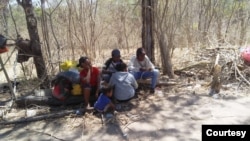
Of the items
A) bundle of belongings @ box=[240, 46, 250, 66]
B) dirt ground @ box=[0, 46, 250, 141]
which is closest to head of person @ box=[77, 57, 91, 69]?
dirt ground @ box=[0, 46, 250, 141]

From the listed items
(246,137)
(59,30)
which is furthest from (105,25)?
(246,137)

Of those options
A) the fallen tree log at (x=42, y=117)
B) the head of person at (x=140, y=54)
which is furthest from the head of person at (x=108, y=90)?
the head of person at (x=140, y=54)

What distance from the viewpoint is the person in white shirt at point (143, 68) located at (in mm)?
4766

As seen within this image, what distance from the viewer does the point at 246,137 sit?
10.1 feet

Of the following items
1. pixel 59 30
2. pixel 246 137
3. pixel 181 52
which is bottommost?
pixel 246 137

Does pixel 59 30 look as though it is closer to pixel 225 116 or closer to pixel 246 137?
pixel 225 116

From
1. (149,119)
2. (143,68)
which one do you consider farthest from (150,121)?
(143,68)

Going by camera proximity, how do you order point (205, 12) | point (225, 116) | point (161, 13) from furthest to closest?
point (205, 12), point (161, 13), point (225, 116)

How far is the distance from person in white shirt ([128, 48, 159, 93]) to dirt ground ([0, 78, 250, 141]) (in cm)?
32

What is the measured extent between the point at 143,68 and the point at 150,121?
1.24m

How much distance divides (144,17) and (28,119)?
9.70 ft

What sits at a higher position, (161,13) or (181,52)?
(161,13)

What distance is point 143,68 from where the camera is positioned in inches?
Result: 190

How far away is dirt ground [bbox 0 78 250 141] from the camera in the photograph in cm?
348
